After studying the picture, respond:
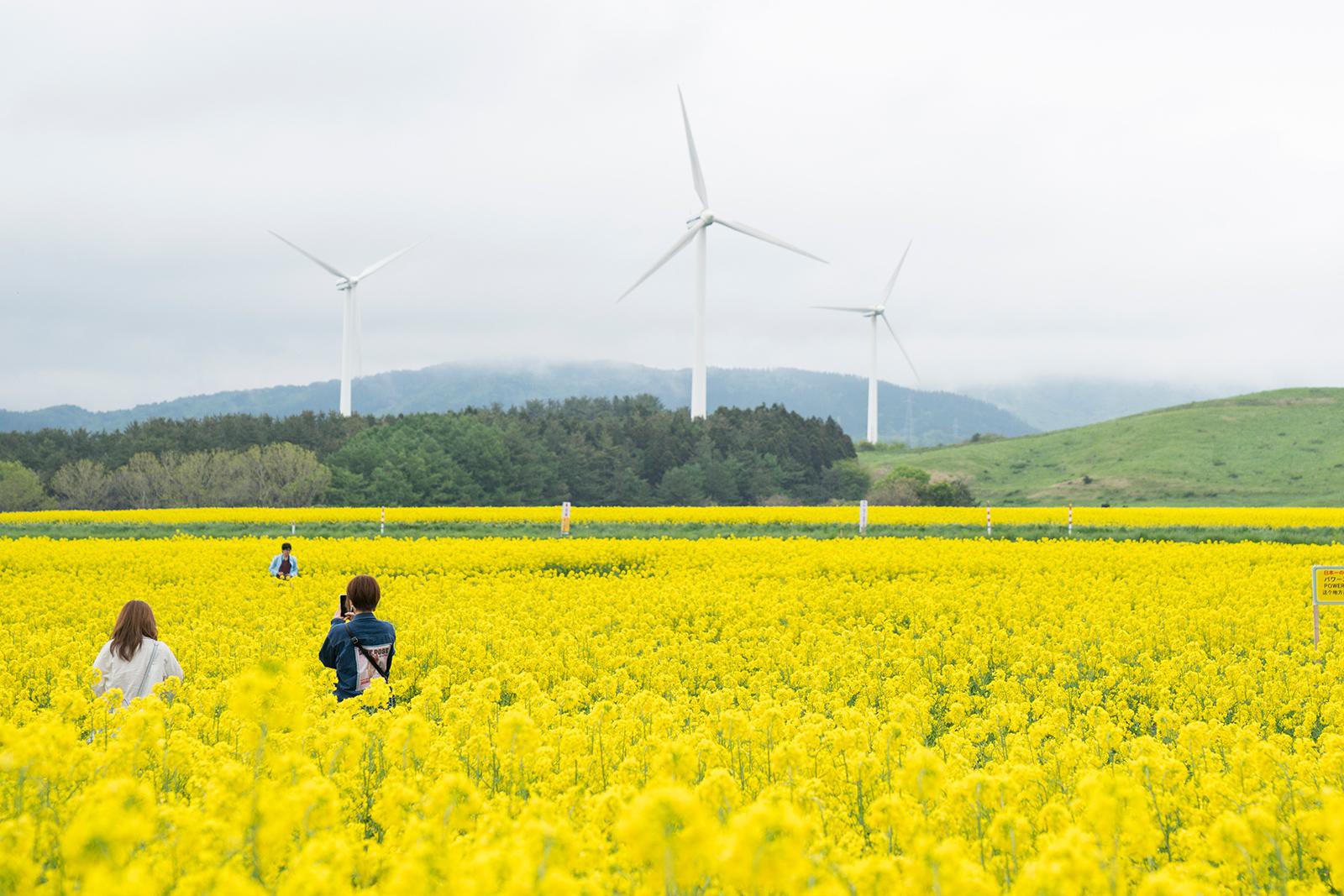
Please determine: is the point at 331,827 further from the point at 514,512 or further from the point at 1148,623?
the point at 514,512

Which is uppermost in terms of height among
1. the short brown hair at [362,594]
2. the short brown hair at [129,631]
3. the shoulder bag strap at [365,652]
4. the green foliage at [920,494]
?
the green foliage at [920,494]

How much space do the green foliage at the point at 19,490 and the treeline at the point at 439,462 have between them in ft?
0.45

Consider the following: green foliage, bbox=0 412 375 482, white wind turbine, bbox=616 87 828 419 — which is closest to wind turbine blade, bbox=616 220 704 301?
white wind turbine, bbox=616 87 828 419

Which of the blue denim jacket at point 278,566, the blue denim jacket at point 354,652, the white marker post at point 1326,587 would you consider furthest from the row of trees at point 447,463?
the blue denim jacket at point 354,652

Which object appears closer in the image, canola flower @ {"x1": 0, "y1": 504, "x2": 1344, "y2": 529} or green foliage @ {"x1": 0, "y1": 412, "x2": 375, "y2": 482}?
canola flower @ {"x1": 0, "y1": 504, "x2": 1344, "y2": 529}

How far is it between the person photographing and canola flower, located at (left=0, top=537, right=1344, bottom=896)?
0.43 metres

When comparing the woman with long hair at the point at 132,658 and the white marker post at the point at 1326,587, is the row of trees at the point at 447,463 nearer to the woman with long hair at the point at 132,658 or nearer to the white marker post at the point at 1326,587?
the white marker post at the point at 1326,587

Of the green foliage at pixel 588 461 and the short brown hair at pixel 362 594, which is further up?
the green foliage at pixel 588 461

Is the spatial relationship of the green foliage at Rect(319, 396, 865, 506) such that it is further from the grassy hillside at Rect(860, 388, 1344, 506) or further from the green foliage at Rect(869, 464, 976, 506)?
the grassy hillside at Rect(860, 388, 1344, 506)

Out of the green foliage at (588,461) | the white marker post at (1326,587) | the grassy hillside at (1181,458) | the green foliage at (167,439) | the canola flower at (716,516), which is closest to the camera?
the white marker post at (1326,587)

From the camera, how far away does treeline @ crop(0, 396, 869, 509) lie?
73.0 m

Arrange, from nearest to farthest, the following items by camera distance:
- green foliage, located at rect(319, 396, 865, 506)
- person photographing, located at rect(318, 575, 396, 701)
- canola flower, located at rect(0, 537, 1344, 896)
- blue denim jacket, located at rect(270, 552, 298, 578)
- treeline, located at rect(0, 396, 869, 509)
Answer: canola flower, located at rect(0, 537, 1344, 896)
person photographing, located at rect(318, 575, 396, 701)
blue denim jacket, located at rect(270, 552, 298, 578)
treeline, located at rect(0, 396, 869, 509)
green foliage, located at rect(319, 396, 865, 506)

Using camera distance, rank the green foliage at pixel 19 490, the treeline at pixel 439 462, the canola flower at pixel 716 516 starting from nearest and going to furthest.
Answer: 1. the canola flower at pixel 716 516
2. the green foliage at pixel 19 490
3. the treeline at pixel 439 462

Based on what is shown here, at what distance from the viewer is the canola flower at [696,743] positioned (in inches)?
140
